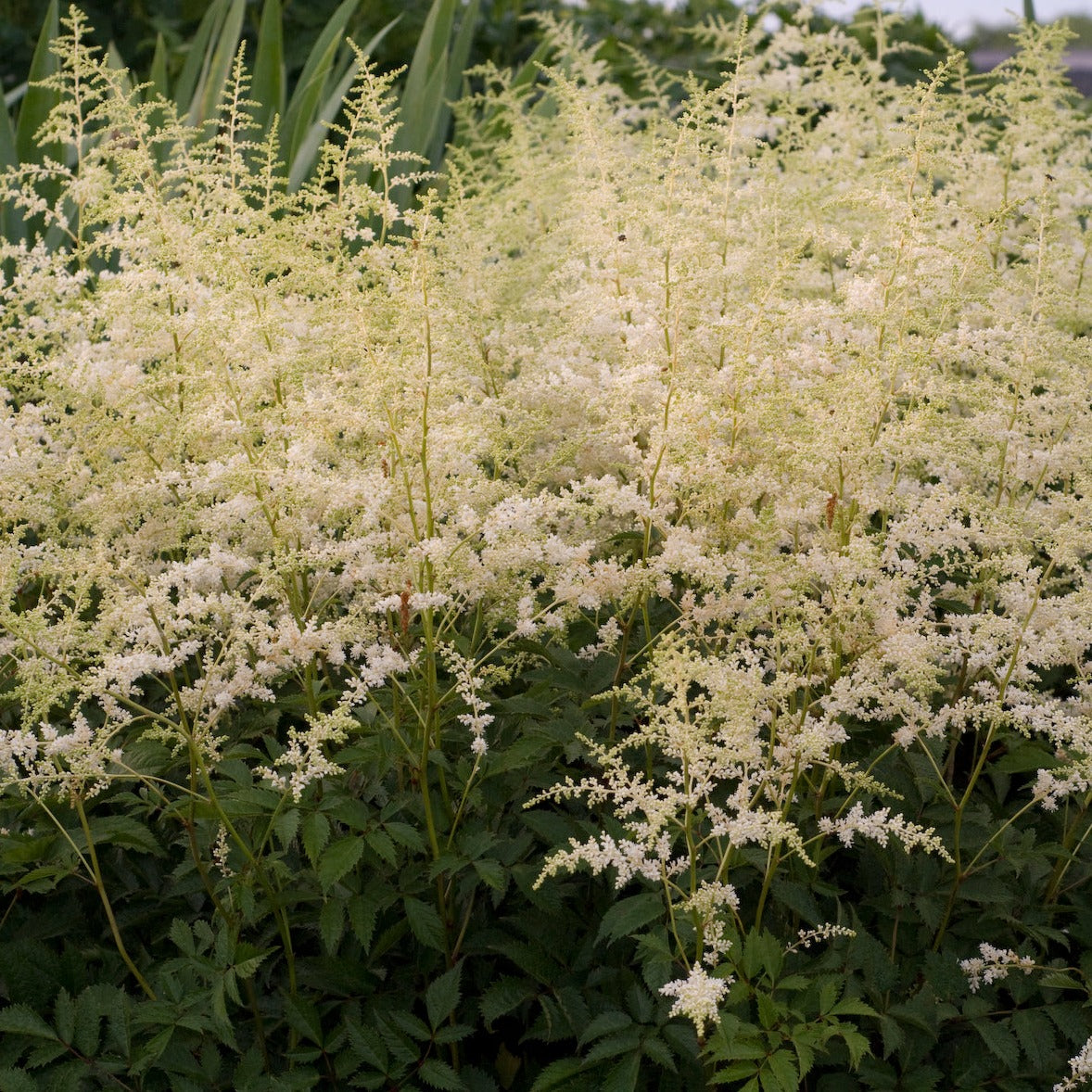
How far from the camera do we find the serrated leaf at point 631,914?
212cm

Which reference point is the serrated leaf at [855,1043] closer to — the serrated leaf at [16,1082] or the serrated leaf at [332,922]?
the serrated leaf at [332,922]

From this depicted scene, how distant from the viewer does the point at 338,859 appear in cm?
217

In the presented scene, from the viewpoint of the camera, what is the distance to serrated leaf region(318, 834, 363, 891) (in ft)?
6.97

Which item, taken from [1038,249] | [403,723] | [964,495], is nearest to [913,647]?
[964,495]

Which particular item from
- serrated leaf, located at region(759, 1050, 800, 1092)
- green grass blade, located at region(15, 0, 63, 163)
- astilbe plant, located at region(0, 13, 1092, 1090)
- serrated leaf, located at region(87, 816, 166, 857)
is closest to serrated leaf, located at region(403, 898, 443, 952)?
astilbe plant, located at region(0, 13, 1092, 1090)

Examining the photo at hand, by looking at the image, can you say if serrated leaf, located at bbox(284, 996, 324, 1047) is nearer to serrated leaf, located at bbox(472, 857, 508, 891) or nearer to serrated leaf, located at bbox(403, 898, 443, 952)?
serrated leaf, located at bbox(403, 898, 443, 952)

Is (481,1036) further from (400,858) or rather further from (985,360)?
(985,360)

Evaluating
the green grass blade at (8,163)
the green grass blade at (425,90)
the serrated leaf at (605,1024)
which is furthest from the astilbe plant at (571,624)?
the green grass blade at (425,90)

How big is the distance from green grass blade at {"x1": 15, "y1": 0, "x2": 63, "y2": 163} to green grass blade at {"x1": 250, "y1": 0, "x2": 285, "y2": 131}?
2.88 feet

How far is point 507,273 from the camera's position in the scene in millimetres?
3564

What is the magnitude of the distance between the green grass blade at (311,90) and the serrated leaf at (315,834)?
3.58 m

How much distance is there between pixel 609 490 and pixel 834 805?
77 cm

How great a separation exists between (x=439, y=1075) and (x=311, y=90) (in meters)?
4.13

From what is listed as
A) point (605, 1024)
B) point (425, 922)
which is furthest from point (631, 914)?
point (425, 922)
